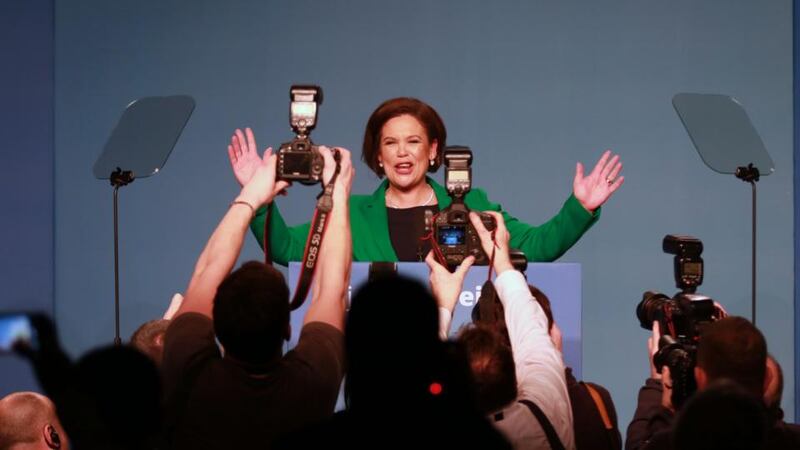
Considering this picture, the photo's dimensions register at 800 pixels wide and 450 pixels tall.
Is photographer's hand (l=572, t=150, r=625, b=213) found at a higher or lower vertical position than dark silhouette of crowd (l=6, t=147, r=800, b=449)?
higher

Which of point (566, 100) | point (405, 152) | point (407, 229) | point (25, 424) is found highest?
point (566, 100)

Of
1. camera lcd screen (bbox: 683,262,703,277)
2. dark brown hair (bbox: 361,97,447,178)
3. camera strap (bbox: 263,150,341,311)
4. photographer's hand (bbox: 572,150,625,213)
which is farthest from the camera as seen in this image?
dark brown hair (bbox: 361,97,447,178)

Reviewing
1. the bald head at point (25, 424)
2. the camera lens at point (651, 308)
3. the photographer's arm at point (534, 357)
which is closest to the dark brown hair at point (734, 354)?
the photographer's arm at point (534, 357)

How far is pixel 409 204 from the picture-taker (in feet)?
11.9

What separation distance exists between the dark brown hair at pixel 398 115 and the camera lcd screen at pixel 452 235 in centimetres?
94

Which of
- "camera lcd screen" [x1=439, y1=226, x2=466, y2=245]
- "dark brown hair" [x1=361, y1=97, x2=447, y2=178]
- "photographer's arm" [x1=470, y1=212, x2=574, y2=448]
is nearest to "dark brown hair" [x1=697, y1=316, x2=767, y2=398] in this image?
"photographer's arm" [x1=470, y1=212, x2=574, y2=448]

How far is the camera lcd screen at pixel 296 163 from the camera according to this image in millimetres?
2389

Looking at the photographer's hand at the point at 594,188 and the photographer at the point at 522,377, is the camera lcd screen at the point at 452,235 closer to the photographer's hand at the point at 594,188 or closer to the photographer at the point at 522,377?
the photographer at the point at 522,377

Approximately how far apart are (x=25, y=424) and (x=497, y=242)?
3.66 feet

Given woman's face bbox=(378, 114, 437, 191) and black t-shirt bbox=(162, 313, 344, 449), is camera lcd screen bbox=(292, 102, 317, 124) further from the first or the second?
woman's face bbox=(378, 114, 437, 191)

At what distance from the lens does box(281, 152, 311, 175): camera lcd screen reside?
2.39 meters

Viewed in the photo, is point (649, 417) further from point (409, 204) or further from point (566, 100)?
point (566, 100)

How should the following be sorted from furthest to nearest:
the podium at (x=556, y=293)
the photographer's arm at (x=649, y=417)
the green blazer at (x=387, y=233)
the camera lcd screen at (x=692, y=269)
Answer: the green blazer at (x=387, y=233) → the camera lcd screen at (x=692, y=269) → the podium at (x=556, y=293) → the photographer's arm at (x=649, y=417)

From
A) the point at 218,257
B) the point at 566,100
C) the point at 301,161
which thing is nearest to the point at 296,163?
the point at 301,161
